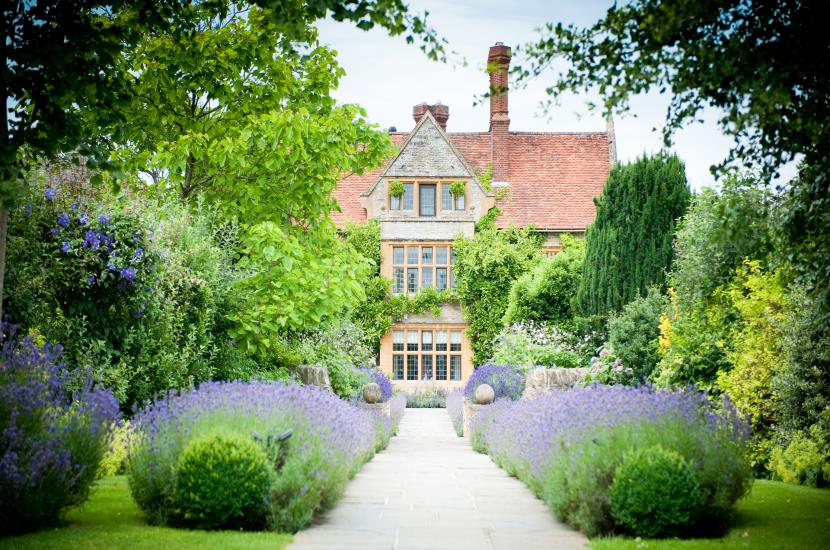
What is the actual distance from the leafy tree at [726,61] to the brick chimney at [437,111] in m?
26.9

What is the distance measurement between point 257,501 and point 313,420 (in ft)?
5.33

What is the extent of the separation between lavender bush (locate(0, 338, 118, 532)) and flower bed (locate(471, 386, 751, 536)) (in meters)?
4.03

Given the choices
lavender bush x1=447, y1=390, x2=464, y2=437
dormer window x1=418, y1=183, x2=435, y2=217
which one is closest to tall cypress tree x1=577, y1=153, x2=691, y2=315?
lavender bush x1=447, y1=390, x2=464, y2=437

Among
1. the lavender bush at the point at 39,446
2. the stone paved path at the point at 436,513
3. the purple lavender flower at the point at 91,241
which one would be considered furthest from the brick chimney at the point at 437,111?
the lavender bush at the point at 39,446

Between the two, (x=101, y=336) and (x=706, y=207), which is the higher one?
(x=706, y=207)

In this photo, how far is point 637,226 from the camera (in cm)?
2197

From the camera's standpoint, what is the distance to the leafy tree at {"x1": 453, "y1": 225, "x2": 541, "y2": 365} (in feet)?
97.9

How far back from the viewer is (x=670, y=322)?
15.9 m

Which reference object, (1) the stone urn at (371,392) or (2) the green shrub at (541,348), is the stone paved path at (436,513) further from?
(2) the green shrub at (541,348)

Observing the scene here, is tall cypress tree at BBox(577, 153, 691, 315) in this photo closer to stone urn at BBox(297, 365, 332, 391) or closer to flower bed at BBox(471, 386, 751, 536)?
stone urn at BBox(297, 365, 332, 391)

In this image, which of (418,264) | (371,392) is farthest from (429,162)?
(371,392)

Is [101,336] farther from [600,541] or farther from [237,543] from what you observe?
[600,541]

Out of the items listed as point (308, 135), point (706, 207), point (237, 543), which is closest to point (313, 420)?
point (237, 543)

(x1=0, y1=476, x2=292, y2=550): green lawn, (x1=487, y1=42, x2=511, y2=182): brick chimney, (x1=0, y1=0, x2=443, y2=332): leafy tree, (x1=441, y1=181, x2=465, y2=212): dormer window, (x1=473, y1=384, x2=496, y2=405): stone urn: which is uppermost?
(x1=487, y1=42, x2=511, y2=182): brick chimney
